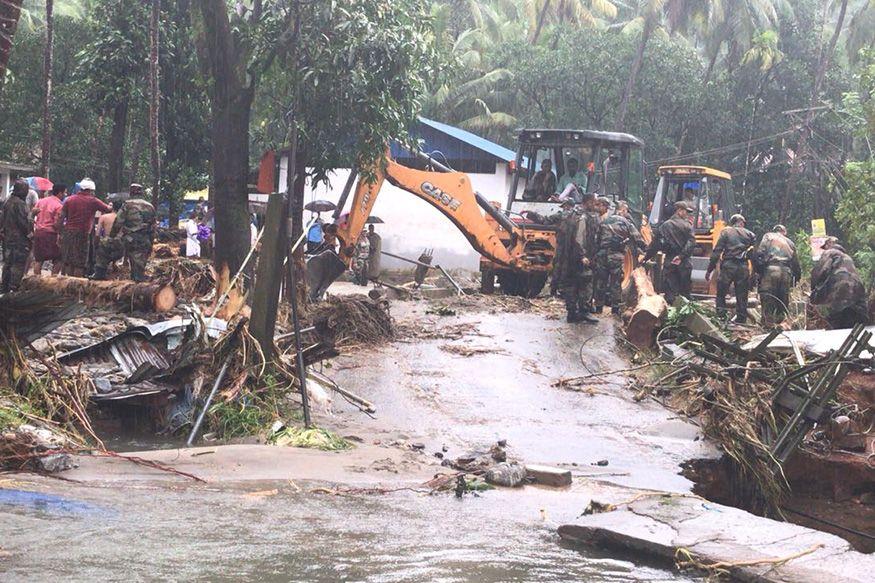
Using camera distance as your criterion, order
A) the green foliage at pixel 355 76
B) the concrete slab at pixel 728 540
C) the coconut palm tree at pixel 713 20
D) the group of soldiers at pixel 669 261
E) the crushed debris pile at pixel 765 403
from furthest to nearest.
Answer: the coconut palm tree at pixel 713 20 → the group of soldiers at pixel 669 261 → the green foliage at pixel 355 76 → the crushed debris pile at pixel 765 403 → the concrete slab at pixel 728 540

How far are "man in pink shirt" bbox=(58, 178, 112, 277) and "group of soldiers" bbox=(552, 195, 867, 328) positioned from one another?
6758mm

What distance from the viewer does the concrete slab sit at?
5.38m

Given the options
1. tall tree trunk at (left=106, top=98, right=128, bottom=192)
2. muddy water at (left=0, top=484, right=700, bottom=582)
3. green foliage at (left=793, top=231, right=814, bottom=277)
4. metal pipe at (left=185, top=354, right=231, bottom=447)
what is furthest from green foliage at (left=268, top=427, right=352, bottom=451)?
green foliage at (left=793, top=231, right=814, bottom=277)

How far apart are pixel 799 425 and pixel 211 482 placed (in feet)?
15.1

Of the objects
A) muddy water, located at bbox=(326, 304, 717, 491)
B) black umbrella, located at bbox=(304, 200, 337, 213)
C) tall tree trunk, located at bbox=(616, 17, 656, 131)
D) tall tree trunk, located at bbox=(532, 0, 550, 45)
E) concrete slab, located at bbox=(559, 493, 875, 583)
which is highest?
tall tree trunk, located at bbox=(532, 0, 550, 45)

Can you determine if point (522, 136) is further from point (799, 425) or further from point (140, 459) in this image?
point (140, 459)

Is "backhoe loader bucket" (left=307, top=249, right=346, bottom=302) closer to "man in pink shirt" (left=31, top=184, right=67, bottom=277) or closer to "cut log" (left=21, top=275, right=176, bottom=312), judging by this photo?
"cut log" (left=21, top=275, right=176, bottom=312)

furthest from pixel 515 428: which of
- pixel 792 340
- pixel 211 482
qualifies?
pixel 211 482

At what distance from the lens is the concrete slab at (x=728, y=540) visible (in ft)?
17.6

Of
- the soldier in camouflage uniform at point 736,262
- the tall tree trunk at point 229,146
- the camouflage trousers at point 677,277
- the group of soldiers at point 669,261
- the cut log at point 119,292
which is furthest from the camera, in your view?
the camouflage trousers at point 677,277

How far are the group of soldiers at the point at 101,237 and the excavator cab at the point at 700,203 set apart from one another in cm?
1169

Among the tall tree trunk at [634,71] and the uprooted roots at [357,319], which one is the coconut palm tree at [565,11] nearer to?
the tall tree trunk at [634,71]

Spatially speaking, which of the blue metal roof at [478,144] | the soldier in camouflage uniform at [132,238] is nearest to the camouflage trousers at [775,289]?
the soldier in camouflage uniform at [132,238]

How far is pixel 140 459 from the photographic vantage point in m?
7.56
